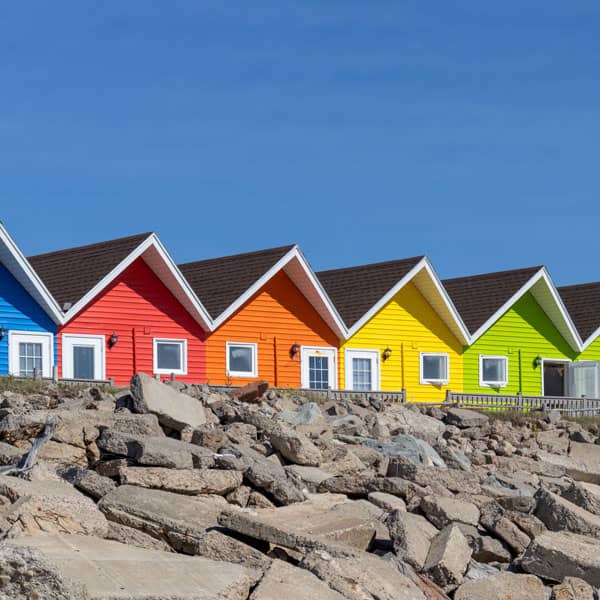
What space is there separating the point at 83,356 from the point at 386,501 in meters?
16.1

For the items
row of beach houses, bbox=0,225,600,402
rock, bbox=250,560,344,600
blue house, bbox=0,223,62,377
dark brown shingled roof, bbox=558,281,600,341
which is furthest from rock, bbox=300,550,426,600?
dark brown shingled roof, bbox=558,281,600,341

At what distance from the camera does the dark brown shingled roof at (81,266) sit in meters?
27.6

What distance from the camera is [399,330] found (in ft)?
112

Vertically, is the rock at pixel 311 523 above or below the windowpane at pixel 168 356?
below

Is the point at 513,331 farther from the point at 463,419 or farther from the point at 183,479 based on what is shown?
the point at 183,479

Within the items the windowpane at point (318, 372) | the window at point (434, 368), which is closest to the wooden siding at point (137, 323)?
the windowpane at point (318, 372)

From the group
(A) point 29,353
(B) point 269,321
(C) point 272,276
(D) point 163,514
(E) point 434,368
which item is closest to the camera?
(D) point 163,514

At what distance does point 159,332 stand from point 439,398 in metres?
9.56

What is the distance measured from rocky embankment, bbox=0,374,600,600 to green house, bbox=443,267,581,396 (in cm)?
1860

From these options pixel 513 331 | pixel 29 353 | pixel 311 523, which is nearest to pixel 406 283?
pixel 513 331

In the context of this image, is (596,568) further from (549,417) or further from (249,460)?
(549,417)

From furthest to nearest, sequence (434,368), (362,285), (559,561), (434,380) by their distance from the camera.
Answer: (434,368) → (434,380) → (362,285) → (559,561)

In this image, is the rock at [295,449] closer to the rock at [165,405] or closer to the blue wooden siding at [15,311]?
the rock at [165,405]

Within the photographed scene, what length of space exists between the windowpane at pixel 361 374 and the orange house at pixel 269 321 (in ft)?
2.44
